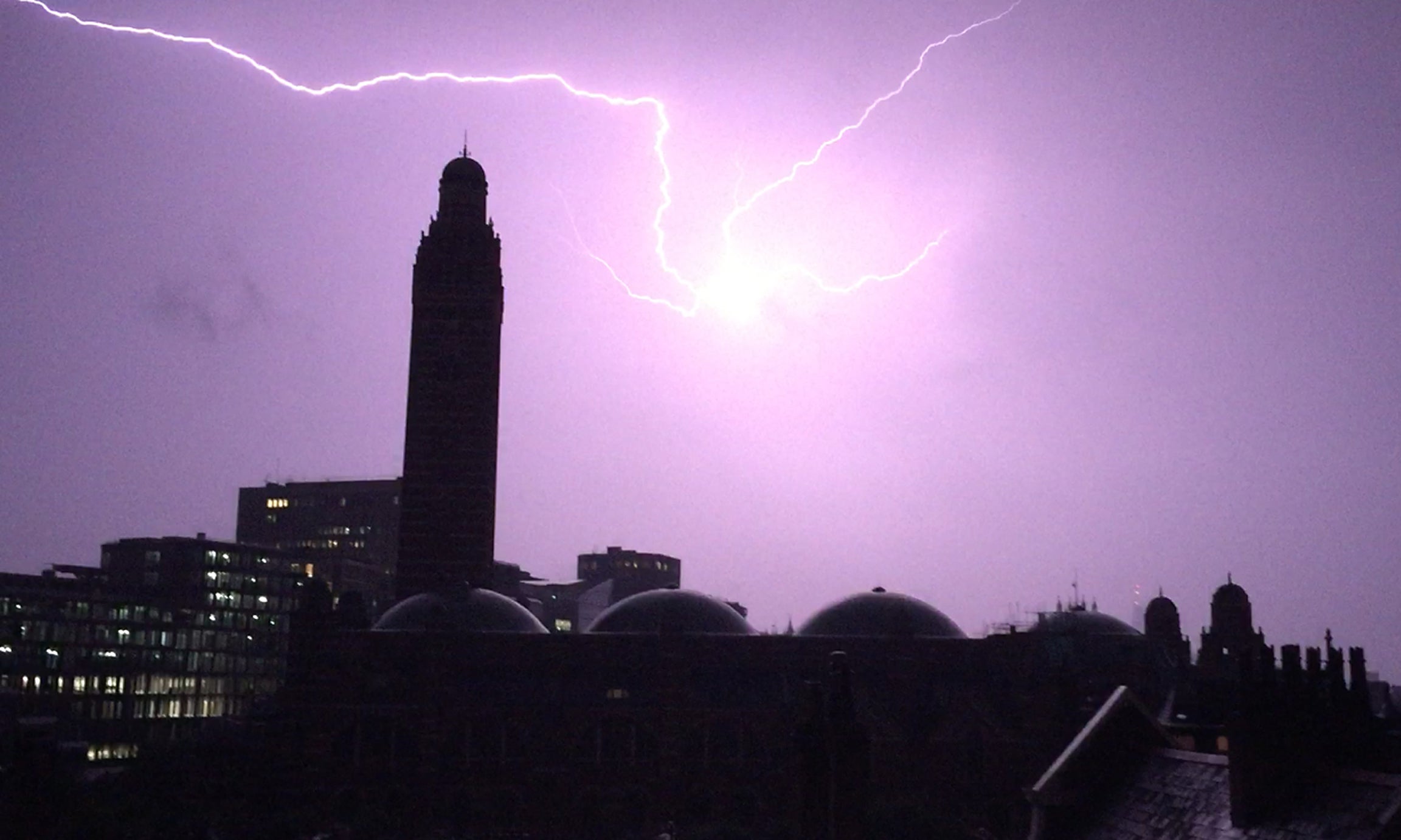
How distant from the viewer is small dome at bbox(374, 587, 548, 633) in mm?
87656

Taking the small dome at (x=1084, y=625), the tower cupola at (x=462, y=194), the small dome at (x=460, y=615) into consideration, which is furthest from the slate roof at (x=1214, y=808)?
the tower cupola at (x=462, y=194)

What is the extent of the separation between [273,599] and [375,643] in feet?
294

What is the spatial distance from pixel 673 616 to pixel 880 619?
14.8 meters

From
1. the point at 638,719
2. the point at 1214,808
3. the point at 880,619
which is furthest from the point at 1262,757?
the point at 880,619

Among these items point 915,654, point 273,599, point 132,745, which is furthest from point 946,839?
point 273,599

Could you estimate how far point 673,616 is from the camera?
93.5 m

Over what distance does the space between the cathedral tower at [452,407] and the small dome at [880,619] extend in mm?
27325

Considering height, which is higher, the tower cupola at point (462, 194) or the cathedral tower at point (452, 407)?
the tower cupola at point (462, 194)

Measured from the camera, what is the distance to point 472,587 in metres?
98.9

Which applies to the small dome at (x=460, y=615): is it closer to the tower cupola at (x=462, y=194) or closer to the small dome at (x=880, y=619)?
the small dome at (x=880, y=619)

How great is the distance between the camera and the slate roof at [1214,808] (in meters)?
20.1

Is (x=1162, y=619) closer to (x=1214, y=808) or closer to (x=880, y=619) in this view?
(x=880, y=619)

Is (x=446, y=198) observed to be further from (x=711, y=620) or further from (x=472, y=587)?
(x=711, y=620)

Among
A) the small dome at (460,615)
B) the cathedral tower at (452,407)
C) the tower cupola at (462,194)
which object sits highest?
the tower cupola at (462,194)
